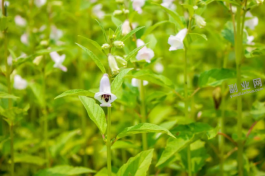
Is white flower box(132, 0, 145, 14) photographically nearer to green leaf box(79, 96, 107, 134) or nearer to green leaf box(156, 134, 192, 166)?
green leaf box(79, 96, 107, 134)

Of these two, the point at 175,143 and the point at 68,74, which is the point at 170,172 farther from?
the point at 68,74

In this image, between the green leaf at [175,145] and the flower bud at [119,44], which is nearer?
the flower bud at [119,44]

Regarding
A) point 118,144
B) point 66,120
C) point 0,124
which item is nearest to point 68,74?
point 66,120

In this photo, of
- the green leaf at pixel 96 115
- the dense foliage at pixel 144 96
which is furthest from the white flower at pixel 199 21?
the green leaf at pixel 96 115

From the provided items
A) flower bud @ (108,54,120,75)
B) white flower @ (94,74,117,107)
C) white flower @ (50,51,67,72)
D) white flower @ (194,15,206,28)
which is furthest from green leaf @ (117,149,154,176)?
white flower @ (50,51,67,72)

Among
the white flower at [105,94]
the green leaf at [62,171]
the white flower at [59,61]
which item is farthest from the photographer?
the white flower at [59,61]

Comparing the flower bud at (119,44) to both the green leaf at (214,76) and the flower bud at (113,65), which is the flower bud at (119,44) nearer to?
the flower bud at (113,65)

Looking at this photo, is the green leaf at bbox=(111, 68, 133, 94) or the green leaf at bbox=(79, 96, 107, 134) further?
the green leaf at bbox=(79, 96, 107, 134)
